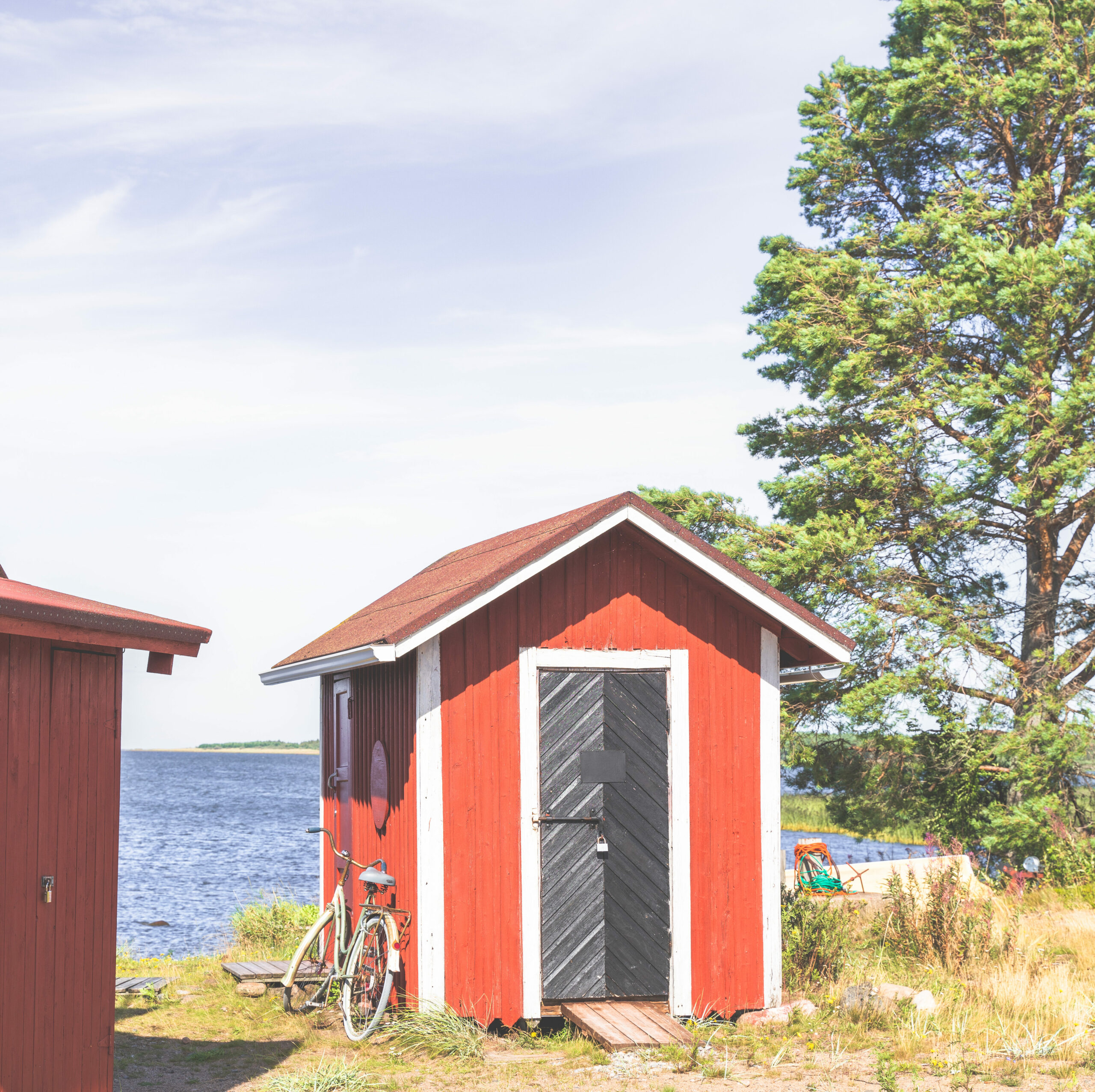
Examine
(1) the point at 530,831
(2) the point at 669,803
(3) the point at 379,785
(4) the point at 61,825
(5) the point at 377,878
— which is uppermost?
(4) the point at 61,825

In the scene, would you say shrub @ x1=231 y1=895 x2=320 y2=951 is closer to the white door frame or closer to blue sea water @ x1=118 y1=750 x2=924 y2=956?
blue sea water @ x1=118 y1=750 x2=924 y2=956

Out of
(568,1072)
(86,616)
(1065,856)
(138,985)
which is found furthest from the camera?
(1065,856)

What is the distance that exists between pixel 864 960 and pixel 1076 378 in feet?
36.2

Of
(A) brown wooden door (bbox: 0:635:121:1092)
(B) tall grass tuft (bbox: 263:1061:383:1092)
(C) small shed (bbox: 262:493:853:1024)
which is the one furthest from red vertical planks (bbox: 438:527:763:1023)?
(A) brown wooden door (bbox: 0:635:121:1092)

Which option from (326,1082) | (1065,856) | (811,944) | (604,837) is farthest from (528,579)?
(1065,856)

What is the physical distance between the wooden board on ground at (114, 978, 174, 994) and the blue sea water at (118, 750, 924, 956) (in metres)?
3.69

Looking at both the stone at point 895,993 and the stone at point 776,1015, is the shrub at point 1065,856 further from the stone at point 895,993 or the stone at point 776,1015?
the stone at point 776,1015

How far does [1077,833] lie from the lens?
58.1ft

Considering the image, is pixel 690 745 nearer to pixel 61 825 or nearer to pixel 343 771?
pixel 343 771

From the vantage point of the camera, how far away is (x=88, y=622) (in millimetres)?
6125

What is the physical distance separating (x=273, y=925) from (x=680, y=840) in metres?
6.86

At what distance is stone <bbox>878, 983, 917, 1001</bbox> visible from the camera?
9438mm

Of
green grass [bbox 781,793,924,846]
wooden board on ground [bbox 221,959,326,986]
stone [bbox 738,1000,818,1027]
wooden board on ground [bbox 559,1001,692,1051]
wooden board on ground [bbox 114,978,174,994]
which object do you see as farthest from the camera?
green grass [bbox 781,793,924,846]

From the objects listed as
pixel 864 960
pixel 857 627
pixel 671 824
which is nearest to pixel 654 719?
pixel 671 824
